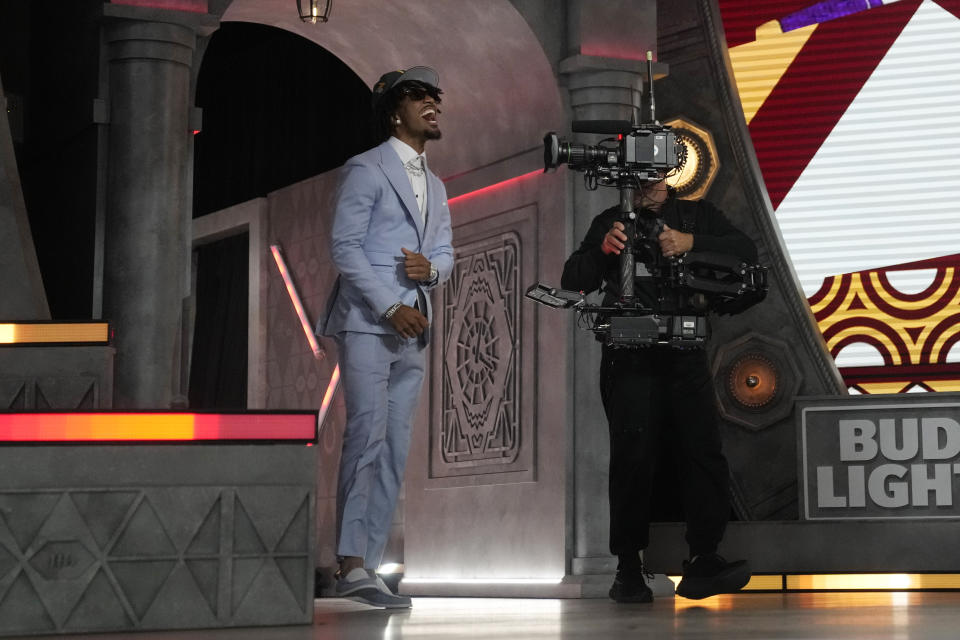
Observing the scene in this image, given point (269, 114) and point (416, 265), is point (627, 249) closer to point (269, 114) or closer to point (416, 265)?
point (416, 265)

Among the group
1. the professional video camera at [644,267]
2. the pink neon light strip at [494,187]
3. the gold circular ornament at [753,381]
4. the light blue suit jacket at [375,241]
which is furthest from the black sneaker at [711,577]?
the gold circular ornament at [753,381]

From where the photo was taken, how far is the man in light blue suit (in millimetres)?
3693

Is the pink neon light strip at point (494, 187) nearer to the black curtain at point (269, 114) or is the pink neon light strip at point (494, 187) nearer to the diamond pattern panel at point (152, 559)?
the black curtain at point (269, 114)

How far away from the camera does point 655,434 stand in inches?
163

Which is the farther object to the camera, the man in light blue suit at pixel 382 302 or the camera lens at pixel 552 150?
the camera lens at pixel 552 150

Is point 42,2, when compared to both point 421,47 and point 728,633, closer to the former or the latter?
point 421,47

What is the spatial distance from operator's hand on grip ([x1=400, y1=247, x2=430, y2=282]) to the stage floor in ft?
2.82

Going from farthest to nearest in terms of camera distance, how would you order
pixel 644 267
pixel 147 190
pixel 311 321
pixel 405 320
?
pixel 311 321, pixel 147 190, pixel 644 267, pixel 405 320

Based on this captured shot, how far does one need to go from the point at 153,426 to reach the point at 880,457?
3.58m

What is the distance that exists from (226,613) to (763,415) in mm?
4067

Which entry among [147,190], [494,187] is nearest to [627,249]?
[147,190]

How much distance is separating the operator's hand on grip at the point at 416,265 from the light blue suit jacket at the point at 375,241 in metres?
0.07

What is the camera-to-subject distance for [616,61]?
18.4ft

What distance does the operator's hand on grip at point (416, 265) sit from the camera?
3.76 metres
